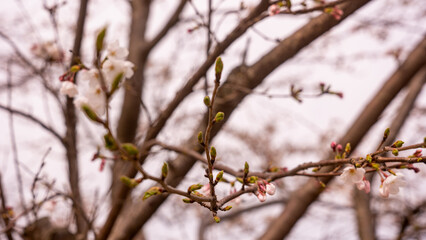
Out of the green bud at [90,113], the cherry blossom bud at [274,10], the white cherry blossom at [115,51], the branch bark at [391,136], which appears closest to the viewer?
the green bud at [90,113]

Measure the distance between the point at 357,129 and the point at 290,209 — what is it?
0.76m

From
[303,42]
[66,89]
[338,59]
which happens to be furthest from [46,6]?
[338,59]

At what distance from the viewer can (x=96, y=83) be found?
1017mm

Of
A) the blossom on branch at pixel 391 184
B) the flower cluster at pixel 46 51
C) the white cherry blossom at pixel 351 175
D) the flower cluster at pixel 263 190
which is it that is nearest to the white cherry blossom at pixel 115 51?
the flower cluster at pixel 263 190

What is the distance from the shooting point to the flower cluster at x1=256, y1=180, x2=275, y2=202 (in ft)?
3.12

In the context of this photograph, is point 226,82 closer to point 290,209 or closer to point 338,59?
point 290,209

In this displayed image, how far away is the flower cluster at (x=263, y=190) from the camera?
3.12 feet

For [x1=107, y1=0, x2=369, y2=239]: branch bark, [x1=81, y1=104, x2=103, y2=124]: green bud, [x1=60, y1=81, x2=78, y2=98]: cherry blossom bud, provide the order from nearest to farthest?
[x1=81, y1=104, x2=103, y2=124]: green bud < [x1=60, y1=81, x2=78, y2=98]: cherry blossom bud < [x1=107, y1=0, x2=369, y2=239]: branch bark

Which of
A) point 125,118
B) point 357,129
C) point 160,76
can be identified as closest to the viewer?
point 357,129

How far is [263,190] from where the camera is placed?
981 mm

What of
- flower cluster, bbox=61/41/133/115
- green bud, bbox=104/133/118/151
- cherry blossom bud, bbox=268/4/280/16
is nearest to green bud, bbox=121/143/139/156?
green bud, bbox=104/133/118/151

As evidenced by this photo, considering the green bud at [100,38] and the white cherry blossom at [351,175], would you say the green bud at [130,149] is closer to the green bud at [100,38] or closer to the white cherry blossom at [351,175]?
the green bud at [100,38]

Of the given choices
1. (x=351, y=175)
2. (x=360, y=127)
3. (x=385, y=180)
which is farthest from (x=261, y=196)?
(x=360, y=127)

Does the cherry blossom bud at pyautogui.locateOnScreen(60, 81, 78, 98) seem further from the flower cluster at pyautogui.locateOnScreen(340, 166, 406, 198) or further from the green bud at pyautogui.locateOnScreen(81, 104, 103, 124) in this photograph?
the flower cluster at pyautogui.locateOnScreen(340, 166, 406, 198)
